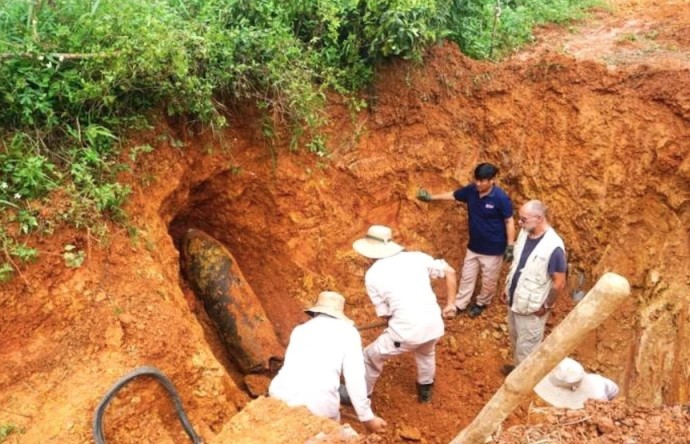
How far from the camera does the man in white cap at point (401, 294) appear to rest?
4.23 metres

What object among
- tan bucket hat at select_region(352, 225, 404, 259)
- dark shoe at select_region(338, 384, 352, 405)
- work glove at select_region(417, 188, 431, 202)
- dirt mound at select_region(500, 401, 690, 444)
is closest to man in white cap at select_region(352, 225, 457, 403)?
tan bucket hat at select_region(352, 225, 404, 259)

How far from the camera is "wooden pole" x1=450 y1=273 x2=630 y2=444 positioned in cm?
223

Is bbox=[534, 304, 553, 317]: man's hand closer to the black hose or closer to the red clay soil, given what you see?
the red clay soil

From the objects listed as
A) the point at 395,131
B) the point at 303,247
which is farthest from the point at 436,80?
the point at 303,247

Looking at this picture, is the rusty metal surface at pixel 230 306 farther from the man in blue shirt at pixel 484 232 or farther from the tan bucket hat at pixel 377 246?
the man in blue shirt at pixel 484 232

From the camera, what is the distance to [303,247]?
18.3 feet

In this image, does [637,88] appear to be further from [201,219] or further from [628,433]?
[201,219]

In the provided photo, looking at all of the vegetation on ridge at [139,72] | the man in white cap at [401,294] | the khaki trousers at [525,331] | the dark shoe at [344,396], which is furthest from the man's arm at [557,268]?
the vegetation on ridge at [139,72]

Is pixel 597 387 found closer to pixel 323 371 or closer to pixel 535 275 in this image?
pixel 535 275

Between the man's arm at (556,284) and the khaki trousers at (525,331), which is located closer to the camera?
the man's arm at (556,284)

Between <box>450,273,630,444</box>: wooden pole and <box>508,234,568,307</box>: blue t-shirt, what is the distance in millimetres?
2050

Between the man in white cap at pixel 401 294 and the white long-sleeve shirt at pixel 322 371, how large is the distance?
61 centimetres

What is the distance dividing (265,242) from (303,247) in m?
0.36

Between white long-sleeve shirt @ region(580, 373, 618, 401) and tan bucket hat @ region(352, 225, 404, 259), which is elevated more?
tan bucket hat @ region(352, 225, 404, 259)
